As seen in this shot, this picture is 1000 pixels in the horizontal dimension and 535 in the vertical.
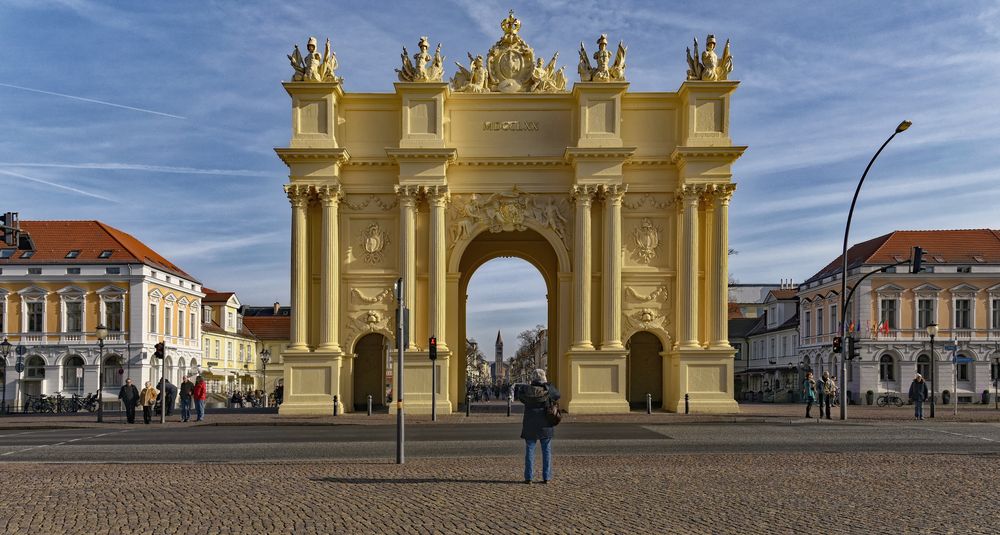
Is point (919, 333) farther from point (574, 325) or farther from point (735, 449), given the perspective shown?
point (735, 449)

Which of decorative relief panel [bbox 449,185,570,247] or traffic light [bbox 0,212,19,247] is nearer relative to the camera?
traffic light [bbox 0,212,19,247]

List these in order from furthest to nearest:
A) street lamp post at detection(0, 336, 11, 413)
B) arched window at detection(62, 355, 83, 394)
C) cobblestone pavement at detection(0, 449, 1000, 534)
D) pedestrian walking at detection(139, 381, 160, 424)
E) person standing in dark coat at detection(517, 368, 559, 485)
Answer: arched window at detection(62, 355, 83, 394)
street lamp post at detection(0, 336, 11, 413)
pedestrian walking at detection(139, 381, 160, 424)
person standing in dark coat at detection(517, 368, 559, 485)
cobblestone pavement at detection(0, 449, 1000, 534)

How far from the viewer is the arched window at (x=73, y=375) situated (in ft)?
201

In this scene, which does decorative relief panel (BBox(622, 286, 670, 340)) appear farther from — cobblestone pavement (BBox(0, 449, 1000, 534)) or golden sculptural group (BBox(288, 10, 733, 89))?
cobblestone pavement (BBox(0, 449, 1000, 534))

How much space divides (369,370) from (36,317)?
3118cm

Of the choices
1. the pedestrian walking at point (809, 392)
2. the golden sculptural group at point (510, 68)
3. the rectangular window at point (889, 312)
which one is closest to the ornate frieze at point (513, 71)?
the golden sculptural group at point (510, 68)

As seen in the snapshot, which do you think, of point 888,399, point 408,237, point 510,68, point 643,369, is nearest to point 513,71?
point 510,68

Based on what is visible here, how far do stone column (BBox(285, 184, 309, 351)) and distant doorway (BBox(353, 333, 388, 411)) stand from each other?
12.2 feet

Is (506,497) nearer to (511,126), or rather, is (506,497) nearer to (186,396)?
(186,396)

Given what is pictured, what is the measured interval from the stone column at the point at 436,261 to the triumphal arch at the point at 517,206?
6 centimetres

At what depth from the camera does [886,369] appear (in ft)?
205

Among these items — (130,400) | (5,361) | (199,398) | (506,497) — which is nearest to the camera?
(506,497)

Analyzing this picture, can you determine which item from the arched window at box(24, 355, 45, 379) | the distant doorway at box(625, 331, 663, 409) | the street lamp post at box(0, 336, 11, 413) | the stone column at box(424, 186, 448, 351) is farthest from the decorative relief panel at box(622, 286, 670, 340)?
the arched window at box(24, 355, 45, 379)

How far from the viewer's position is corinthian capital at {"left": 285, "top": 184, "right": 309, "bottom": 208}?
37.4m
